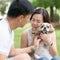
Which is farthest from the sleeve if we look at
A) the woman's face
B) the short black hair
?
the woman's face

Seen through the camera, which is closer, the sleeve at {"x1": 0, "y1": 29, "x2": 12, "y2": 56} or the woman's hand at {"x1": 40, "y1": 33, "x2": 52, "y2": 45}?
the sleeve at {"x1": 0, "y1": 29, "x2": 12, "y2": 56}

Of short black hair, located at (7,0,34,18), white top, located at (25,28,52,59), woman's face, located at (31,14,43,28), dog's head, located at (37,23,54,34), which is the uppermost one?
short black hair, located at (7,0,34,18)

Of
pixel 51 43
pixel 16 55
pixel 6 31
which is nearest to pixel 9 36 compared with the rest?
pixel 6 31

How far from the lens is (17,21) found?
6.35 ft

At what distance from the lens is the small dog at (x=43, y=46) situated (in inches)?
96.6

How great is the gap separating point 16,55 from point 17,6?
1.89 feet

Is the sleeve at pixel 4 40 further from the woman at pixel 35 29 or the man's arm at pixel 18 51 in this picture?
the woman at pixel 35 29

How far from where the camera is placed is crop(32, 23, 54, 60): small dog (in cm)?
245

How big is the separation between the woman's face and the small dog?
4cm

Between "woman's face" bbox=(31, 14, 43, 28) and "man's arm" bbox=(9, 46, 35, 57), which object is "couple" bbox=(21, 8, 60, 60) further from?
"man's arm" bbox=(9, 46, 35, 57)

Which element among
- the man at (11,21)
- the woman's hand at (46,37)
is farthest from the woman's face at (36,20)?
the man at (11,21)

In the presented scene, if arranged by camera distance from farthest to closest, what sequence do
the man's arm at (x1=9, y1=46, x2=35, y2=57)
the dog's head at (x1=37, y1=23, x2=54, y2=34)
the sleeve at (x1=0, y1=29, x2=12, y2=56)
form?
the dog's head at (x1=37, y1=23, x2=54, y2=34)
the man's arm at (x1=9, y1=46, x2=35, y2=57)
the sleeve at (x1=0, y1=29, x2=12, y2=56)

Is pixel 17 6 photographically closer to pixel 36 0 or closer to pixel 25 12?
pixel 25 12

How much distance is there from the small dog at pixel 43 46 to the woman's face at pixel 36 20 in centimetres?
4
